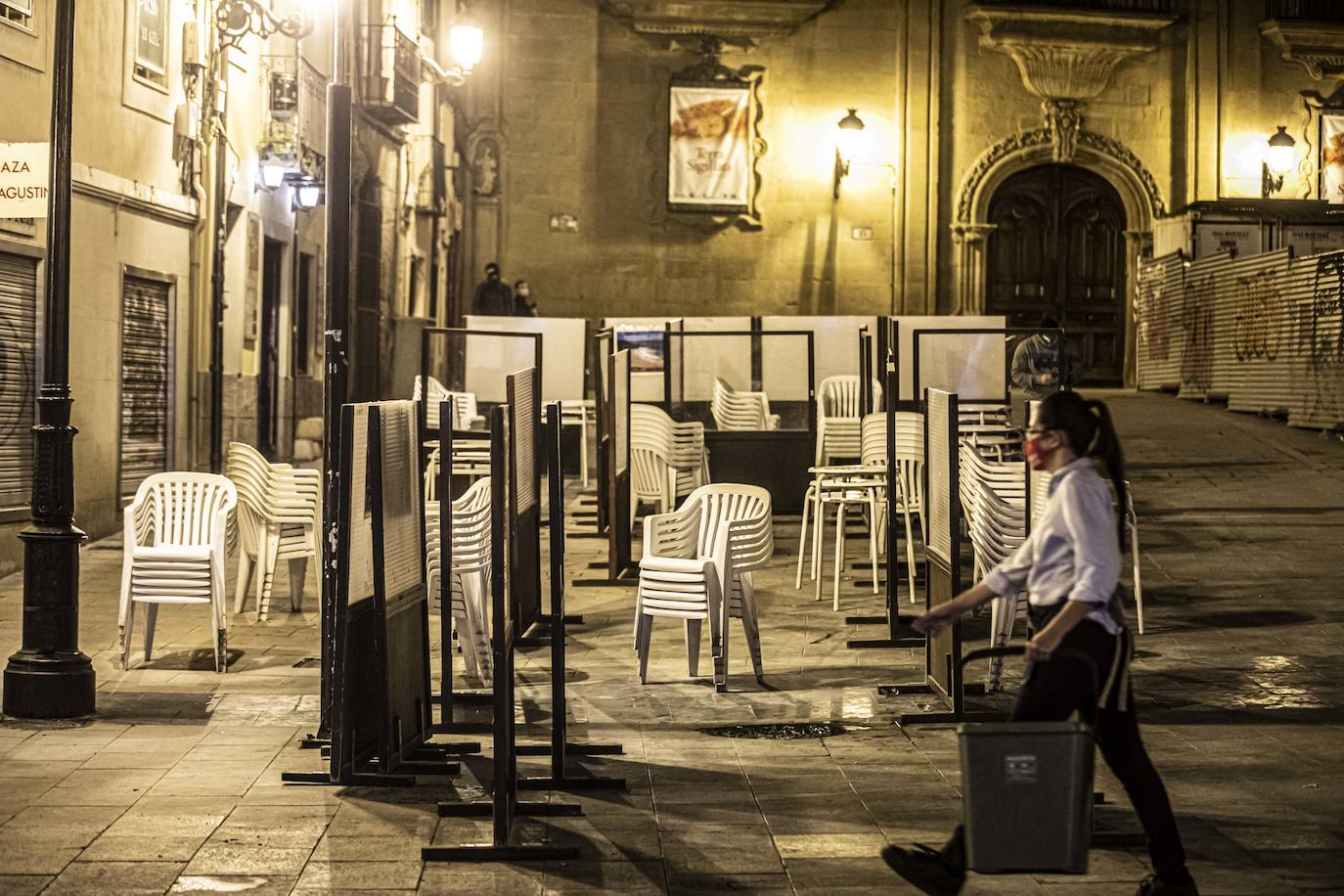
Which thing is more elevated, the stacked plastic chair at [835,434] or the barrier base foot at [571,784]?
the stacked plastic chair at [835,434]

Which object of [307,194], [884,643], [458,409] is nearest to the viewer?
[884,643]

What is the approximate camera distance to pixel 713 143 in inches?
1134

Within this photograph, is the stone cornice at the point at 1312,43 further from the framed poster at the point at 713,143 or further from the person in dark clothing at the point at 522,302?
the person in dark clothing at the point at 522,302

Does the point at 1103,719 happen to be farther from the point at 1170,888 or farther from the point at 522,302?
the point at 522,302

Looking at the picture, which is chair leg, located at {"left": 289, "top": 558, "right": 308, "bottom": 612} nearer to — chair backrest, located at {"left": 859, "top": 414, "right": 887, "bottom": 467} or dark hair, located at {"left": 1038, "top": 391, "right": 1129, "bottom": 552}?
chair backrest, located at {"left": 859, "top": 414, "right": 887, "bottom": 467}

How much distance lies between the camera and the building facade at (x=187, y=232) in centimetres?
1388

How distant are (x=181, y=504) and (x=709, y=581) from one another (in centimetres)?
332

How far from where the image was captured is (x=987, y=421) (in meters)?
16.0

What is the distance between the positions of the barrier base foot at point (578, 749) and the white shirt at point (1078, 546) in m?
2.89

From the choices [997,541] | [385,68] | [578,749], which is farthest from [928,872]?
[385,68]

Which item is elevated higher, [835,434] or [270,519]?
[835,434]

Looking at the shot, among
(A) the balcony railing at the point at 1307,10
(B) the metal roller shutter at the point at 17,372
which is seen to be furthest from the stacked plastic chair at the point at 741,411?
(A) the balcony railing at the point at 1307,10

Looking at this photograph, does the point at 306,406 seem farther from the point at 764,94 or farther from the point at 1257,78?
the point at 1257,78

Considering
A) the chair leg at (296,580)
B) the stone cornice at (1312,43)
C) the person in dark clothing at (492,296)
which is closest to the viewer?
the chair leg at (296,580)
